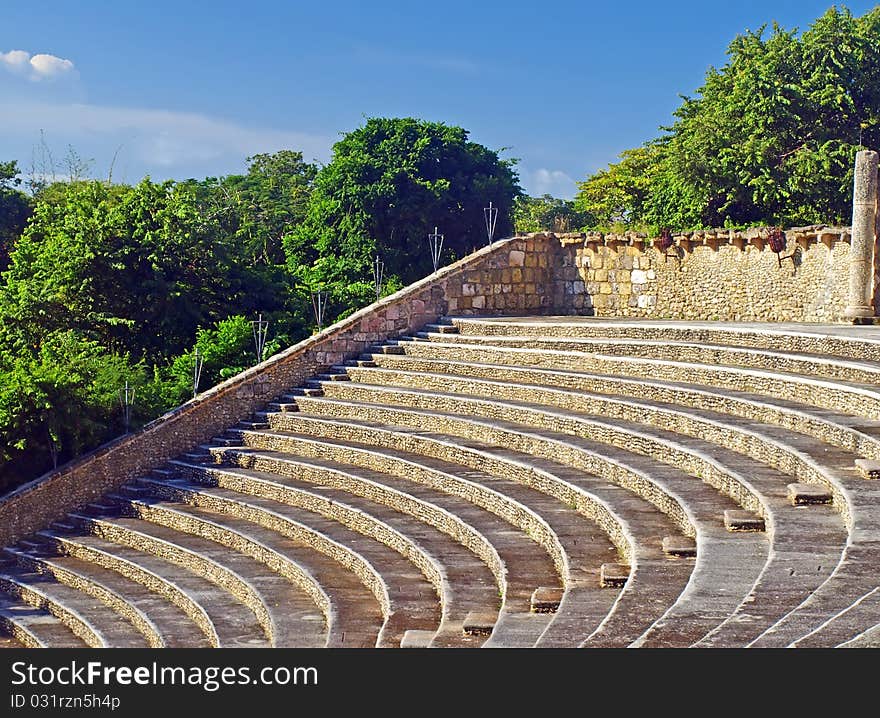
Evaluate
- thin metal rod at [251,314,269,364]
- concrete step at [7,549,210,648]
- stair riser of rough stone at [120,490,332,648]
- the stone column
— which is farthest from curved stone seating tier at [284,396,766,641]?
the stone column

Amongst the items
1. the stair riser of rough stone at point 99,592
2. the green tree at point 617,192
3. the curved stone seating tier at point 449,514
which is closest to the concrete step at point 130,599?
the stair riser of rough stone at point 99,592

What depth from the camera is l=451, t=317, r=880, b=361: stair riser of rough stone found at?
481 inches

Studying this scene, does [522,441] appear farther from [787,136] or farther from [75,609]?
[787,136]

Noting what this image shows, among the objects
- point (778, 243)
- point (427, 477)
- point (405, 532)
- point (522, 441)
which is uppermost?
point (778, 243)

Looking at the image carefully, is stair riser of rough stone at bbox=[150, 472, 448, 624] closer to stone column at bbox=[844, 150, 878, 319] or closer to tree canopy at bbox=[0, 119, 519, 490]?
tree canopy at bbox=[0, 119, 519, 490]

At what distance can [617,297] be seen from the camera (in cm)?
1812

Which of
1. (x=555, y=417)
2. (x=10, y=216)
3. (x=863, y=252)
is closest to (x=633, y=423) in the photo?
(x=555, y=417)

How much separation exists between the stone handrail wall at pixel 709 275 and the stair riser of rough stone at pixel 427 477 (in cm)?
568

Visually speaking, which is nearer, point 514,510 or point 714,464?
point 714,464

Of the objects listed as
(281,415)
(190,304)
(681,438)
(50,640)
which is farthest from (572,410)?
(190,304)

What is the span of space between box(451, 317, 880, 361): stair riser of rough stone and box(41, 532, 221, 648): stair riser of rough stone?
578 cm

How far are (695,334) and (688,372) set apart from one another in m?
1.40

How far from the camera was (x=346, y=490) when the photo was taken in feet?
42.2

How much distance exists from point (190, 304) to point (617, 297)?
627 centimetres
